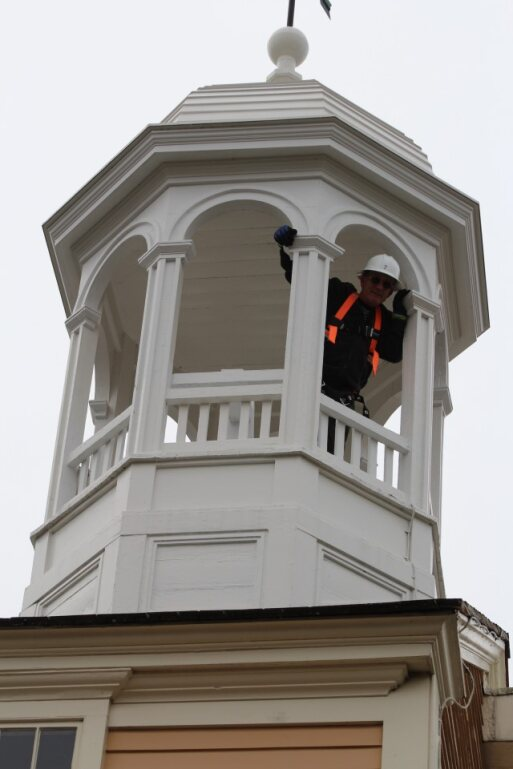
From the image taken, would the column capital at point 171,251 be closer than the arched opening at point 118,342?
Yes

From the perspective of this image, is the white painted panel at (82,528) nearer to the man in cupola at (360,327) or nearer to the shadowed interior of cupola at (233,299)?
the man in cupola at (360,327)

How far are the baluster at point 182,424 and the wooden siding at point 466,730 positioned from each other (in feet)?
10.8

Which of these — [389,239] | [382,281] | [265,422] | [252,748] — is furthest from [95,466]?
[252,748]

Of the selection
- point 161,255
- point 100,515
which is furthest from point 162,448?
point 161,255

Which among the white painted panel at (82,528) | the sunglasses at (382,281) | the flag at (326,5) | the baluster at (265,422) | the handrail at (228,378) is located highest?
the flag at (326,5)

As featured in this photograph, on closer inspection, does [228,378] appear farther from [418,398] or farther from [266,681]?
[266,681]

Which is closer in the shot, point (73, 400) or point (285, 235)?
point (285, 235)

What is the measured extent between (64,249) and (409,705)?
23.5ft

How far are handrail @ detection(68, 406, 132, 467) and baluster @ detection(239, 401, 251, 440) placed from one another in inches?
39.5

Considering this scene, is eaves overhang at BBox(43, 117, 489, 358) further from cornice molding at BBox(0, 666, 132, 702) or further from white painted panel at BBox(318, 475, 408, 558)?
cornice molding at BBox(0, 666, 132, 702)

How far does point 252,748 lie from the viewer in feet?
53.0

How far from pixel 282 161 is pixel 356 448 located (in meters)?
2.88

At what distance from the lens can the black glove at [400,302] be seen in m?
20.7

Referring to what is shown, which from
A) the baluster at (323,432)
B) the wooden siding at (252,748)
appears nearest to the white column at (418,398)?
the baluster at (323,432)
